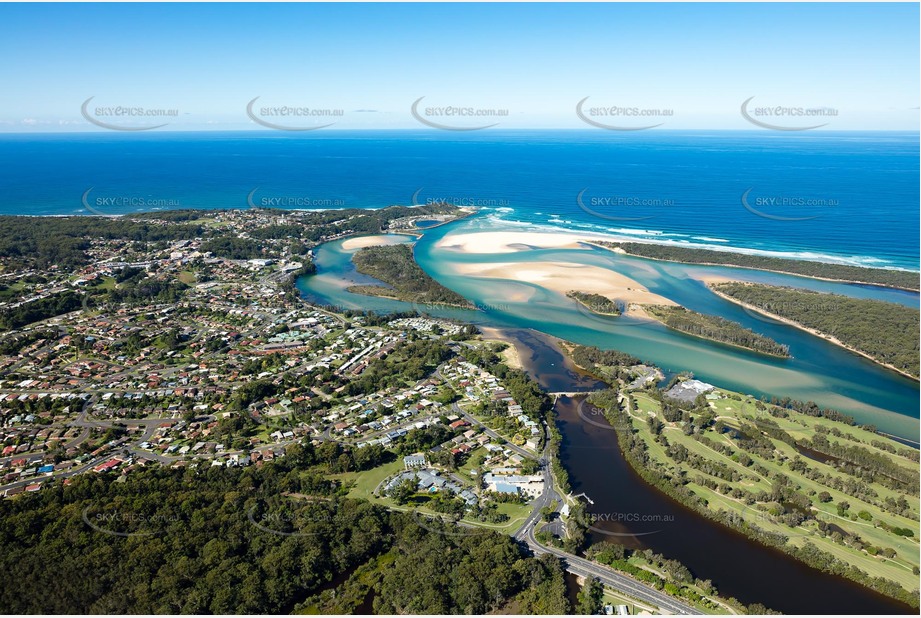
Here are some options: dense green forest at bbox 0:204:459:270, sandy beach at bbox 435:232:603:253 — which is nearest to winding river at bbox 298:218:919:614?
sandy beach at bbox 435:232:603:253

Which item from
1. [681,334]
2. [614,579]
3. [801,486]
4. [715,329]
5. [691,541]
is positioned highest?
[715,329]

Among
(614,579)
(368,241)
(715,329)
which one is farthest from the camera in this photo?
(368,241)

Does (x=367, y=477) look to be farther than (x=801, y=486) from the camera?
Yes

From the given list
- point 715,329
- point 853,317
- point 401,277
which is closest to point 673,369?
point 715,329

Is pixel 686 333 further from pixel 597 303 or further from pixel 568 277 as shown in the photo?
pixel 568 277

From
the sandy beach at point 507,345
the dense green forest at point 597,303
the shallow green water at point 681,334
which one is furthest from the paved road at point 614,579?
the dense green forest at point 597,303
